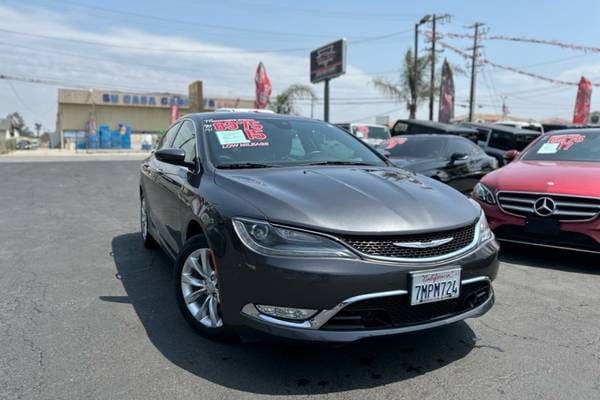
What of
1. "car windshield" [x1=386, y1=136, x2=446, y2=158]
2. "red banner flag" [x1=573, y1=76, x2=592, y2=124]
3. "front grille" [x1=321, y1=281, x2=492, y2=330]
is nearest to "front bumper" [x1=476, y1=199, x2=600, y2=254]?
"front grille" [x1=321, y1=281, x2=492, y2=330]

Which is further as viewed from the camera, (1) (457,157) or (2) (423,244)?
(1) (457,157)

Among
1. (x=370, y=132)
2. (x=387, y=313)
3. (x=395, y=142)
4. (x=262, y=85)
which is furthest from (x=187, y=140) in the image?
(x=262, y=85)

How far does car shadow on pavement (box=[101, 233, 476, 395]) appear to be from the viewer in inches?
106

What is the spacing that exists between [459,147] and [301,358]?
21.7ft

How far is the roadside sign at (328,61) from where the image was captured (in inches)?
1045

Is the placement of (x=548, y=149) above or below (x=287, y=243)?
above

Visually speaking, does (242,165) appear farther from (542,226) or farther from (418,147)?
(418,147)

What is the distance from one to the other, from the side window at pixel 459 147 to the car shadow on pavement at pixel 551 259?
2.96 meters

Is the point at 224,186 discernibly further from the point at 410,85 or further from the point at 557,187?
the point at 410,85

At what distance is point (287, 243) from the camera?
→ 2568 mm

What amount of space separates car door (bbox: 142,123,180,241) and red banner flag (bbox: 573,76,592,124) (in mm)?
35701

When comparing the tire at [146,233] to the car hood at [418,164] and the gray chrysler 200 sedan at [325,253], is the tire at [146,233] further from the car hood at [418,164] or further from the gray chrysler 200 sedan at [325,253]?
the car hood at [418,164]

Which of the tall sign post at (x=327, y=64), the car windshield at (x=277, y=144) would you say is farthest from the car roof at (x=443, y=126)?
the tall sign post at (x=327, y=64)

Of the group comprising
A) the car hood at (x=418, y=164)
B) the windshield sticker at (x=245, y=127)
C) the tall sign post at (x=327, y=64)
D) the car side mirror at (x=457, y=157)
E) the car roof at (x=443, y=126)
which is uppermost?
the tall sign post at (x=327, y=64)
